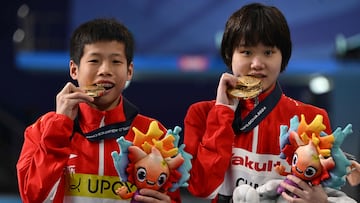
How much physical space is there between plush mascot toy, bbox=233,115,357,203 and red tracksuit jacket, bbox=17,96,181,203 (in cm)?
43

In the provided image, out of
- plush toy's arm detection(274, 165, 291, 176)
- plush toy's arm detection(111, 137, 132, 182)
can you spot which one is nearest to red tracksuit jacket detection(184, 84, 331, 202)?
plush toy's arm detection(274, 165, 291, 176)

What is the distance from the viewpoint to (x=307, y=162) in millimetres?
2029

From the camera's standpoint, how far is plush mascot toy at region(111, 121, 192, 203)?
2078 millimetres

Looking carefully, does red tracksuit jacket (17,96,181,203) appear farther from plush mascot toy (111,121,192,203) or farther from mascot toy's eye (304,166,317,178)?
mascot toy's eye (304,166,317,178)

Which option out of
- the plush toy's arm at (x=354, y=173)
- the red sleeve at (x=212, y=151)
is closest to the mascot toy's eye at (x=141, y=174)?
the red sleeve at (x=212, y=151)

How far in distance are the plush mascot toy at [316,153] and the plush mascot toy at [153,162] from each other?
0.30 metres

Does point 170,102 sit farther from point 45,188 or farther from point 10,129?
point 45,188

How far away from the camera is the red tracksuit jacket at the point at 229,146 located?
2193 millimetres

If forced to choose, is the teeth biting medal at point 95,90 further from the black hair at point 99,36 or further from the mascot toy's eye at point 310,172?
the mascot toy's eye at point 310,172

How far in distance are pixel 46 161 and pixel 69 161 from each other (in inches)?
5.4

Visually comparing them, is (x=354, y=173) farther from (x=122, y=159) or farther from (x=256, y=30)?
(x=122, y=159)

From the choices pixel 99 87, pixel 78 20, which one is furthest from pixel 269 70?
pixel 78 20

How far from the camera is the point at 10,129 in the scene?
20.7ft

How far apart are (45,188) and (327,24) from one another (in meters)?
4.44
